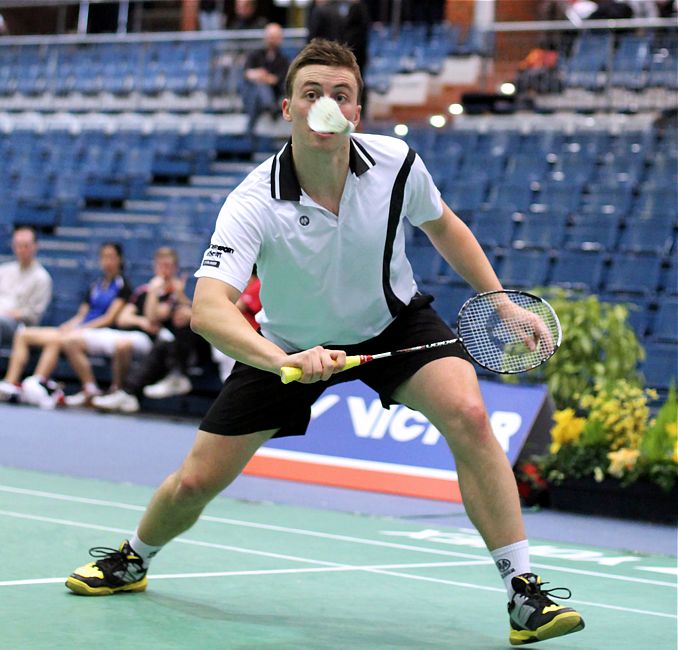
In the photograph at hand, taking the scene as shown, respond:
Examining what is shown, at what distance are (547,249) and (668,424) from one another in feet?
16.0

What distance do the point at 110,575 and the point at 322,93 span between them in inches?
74.0

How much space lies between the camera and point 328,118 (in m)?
3.88

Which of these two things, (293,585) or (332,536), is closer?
(293,585)

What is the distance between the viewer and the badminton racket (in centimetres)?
416

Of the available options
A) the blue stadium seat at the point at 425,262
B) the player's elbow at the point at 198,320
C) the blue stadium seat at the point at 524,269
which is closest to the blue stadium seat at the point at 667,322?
the blue stadium seat at the point at 524,269

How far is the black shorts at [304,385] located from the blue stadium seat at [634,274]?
7.22m

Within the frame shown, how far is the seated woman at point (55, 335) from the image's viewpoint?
1242 centimetres

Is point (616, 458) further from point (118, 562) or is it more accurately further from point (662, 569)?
point (118, 562)

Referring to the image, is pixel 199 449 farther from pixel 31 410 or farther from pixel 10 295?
pixel 10 295

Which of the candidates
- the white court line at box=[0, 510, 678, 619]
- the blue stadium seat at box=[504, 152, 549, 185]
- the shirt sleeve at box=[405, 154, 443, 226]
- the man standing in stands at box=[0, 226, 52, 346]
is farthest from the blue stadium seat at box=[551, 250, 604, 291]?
the shirt sleeve at box=[405, 154, 443, 226]

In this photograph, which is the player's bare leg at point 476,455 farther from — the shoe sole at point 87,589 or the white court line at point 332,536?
the white court line at point 332,536

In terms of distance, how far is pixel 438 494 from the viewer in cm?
788

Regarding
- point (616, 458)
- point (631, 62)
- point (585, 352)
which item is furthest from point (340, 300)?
point (631, 62)

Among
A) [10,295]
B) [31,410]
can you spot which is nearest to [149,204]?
[10,295]
